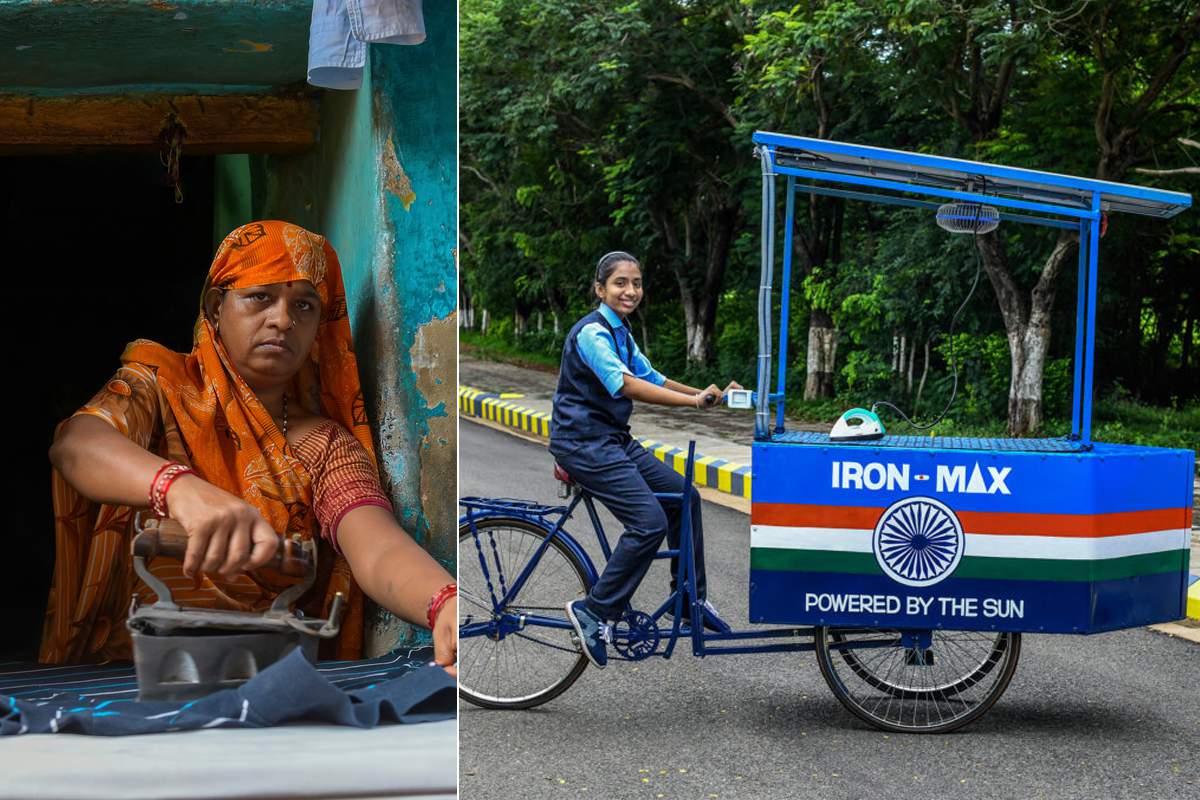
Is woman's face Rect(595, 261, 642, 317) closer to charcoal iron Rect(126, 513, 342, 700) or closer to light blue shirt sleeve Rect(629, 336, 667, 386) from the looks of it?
light blue shirt sleeve Rect(629, 336, 667, 386)

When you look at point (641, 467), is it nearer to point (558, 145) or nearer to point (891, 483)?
point (891, 483)

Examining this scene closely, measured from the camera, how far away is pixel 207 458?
2.08 metres

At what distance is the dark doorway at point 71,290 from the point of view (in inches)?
95.6

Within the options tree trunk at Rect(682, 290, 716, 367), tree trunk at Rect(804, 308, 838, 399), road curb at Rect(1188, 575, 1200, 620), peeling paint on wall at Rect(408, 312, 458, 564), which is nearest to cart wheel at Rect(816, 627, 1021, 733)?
road curb at Rect(1188, 575, 1200, 620)

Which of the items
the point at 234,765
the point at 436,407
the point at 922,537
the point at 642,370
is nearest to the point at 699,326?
the point at 642,370

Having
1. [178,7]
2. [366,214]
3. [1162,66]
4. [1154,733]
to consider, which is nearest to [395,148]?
[366,214]

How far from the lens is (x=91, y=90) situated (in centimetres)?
219

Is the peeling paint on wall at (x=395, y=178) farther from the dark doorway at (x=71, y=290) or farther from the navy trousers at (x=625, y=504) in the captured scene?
the navy trousers at (x=625, y=504)

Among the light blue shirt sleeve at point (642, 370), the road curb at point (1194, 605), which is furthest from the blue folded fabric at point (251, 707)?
the road curb at point (1194, 605)

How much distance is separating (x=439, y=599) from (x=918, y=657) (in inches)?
102

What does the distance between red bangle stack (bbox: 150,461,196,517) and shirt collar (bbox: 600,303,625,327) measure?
2.45 meters

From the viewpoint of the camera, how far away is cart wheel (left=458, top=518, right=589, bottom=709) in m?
4.35

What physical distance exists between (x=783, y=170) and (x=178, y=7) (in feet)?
8.35

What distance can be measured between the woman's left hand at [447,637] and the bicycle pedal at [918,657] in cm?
256
